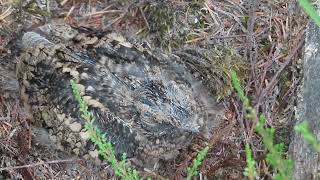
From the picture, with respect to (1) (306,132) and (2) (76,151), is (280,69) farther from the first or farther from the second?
(1) (306,132)

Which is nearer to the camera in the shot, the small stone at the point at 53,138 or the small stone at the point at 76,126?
the small stone at the point at 76,126

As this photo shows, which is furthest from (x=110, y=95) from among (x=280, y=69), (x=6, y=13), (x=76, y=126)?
(x=6, y=13)

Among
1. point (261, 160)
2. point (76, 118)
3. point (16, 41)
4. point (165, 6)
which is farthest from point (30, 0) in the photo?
point (261, 160)

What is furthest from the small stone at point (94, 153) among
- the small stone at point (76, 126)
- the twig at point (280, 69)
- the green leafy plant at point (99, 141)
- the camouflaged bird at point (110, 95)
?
the twig at point (280, 69)

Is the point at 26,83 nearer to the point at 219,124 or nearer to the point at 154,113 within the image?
the point at 154,113

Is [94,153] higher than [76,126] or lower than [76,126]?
lower

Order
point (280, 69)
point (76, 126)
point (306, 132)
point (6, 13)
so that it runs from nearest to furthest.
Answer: point (306, 132)
point (76, 126)
point (280, 69)
point (6, 13)

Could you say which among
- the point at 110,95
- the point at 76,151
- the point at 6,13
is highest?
the point at 6,13

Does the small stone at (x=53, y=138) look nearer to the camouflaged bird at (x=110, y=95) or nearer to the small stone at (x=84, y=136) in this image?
the camouflaged bird at (x=110, y=95)
